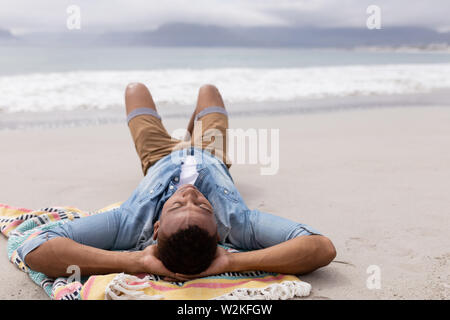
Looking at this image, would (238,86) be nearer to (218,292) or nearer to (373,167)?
(373,167)

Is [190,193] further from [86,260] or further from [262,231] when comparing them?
[86,260]

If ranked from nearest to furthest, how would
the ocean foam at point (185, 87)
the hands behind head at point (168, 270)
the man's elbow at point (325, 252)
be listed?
the hands behind head at point (168, 270)
the man's elbow at point (325, 252)
the ocean foam at point (185, 87)

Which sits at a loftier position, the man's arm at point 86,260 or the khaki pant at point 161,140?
the khaki pant at point 161,140

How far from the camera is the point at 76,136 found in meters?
6.94

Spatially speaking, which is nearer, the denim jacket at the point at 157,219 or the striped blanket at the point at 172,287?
the striped blanket at the point at 172,287

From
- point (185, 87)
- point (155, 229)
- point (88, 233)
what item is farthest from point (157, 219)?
point (185, 87)

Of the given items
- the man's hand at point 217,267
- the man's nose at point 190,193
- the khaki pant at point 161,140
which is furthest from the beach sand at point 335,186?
the man's nose at point 190,193

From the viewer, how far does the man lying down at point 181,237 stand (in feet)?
8.59

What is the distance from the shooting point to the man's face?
2.53 meters

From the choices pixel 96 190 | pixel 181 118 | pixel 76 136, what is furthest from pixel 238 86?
pixel 96 190

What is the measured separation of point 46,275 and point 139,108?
2.01m

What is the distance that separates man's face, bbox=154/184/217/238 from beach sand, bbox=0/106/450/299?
81 cm

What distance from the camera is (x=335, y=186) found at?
4812mm

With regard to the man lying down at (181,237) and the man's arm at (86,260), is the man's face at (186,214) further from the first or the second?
the man's arm at (86,260)
